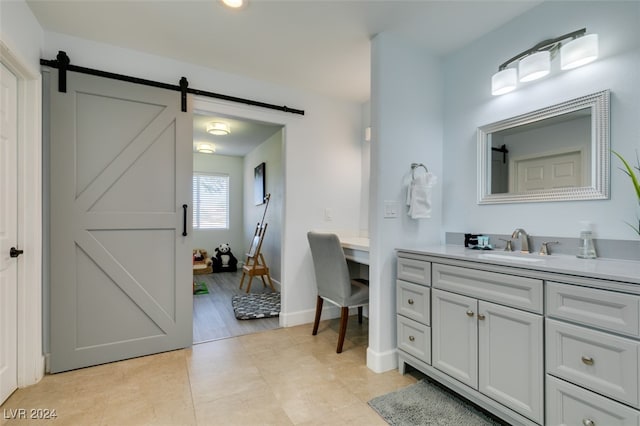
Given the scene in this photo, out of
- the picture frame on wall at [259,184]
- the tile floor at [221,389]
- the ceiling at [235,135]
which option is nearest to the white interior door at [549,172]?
the tile floor at [221,389]

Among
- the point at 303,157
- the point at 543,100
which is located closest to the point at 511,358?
the point at 543,100

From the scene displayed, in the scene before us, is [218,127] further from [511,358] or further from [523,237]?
[511,358]

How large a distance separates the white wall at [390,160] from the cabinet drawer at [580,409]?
1.01 metres

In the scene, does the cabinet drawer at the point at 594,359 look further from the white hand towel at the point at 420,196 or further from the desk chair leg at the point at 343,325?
the desk chair leg at the point at 343,325

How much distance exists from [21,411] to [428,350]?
94.1 inches

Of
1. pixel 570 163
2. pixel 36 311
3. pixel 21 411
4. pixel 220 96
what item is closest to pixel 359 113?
pixel 220 96

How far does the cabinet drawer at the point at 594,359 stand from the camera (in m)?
1.07

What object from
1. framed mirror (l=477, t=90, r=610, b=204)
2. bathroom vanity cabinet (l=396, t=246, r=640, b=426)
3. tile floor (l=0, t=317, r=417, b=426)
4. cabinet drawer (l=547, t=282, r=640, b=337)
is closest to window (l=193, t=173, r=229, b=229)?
tile floor (l=0, t=317, r=417, b=426)

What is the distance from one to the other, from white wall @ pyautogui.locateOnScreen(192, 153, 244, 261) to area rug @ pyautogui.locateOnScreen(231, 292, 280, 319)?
248 centimetres

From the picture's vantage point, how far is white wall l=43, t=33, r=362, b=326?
2.69 metres

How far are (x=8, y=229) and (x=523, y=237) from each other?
3.15 m

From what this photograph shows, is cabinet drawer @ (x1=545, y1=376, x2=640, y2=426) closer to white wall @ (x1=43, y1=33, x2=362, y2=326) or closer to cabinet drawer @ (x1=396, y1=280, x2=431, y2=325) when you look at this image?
cabinet drawer @ (x1=396, y1=280, x2=431, y2=325)

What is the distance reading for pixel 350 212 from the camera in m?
3.36

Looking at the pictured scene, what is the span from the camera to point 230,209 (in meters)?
6.38
